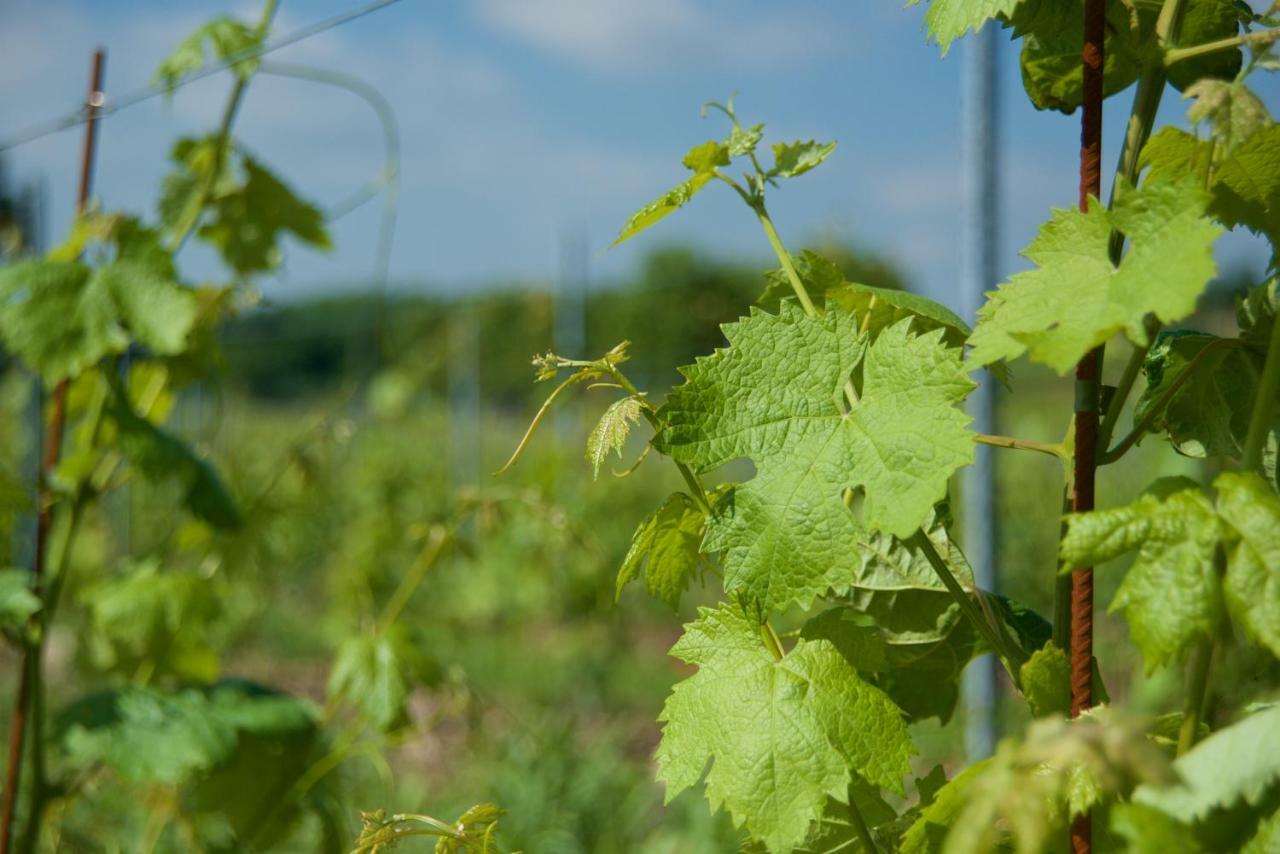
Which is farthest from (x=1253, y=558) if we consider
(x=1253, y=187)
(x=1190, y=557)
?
(x=1253, y=187)

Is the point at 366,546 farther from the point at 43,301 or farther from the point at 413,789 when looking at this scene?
the point at 43,301

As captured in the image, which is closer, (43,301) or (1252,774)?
(1252,774)

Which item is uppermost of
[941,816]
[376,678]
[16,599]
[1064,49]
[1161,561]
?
[1064,49]

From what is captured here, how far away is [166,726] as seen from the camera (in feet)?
6.42

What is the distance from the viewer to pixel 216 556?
99.9 inches

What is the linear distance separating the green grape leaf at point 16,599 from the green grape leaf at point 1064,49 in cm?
155

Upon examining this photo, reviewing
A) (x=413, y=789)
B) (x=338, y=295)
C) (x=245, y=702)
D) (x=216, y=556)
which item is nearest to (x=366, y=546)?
(x=413, y=789)

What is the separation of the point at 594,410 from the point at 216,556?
745 centimetres

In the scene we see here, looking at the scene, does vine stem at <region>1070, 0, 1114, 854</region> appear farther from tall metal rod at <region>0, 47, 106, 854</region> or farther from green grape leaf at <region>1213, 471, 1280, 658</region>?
tall metal rod at <region>0, 47, 106, 854</region>

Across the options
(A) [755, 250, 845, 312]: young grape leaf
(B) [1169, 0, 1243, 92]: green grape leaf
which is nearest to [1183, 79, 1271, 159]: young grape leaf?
(B) [1169, 0, 1243, 92]: green grape leaf

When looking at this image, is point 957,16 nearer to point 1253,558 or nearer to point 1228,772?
point 1253,558

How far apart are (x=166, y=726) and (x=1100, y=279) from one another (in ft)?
5.45

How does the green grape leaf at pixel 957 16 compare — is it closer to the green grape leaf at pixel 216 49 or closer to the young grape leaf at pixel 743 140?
the young grape leaf at pixel 743 140

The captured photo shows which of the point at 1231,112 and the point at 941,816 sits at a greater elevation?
the point at 1231,112
